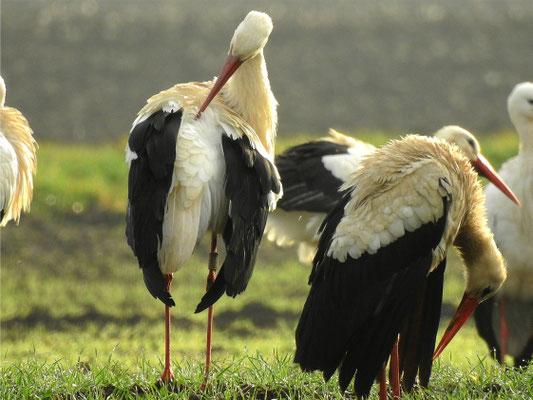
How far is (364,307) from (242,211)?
662 millimetres

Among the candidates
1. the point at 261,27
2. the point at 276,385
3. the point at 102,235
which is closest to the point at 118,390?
the point at 276,385

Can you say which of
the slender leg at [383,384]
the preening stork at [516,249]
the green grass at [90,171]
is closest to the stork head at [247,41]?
the slender leg at [383,384]

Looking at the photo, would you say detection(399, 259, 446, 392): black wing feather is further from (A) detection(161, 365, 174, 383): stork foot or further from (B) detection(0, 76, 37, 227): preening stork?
(B) detection(0, 76, 37, 227): preening stork

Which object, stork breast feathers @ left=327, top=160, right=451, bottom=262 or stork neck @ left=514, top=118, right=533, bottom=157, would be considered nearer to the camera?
stork breast feathers @ left=327, top=160, right=451, bottom=262

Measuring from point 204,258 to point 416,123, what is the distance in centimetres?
442

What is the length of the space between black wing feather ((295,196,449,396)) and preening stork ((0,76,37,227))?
5.99 ft

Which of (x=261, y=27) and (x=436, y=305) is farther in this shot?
(x=261, y=27)

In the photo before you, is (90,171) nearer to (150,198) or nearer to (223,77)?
(223,77)

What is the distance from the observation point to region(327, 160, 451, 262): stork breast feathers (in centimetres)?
357

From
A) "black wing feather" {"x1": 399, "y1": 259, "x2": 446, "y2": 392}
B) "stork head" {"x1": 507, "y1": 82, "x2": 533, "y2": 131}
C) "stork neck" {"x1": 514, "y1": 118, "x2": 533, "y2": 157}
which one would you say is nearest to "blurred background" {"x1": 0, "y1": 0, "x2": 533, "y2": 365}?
"stork neck" {"x1": 514, "y1": 118, "x2": 533, "y2": 157}

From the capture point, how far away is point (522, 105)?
5.78m

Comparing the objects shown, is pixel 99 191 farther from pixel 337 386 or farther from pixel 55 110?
pixel 337 386

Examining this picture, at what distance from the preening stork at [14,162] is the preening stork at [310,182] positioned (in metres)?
1.81

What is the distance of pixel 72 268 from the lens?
7973 mm
